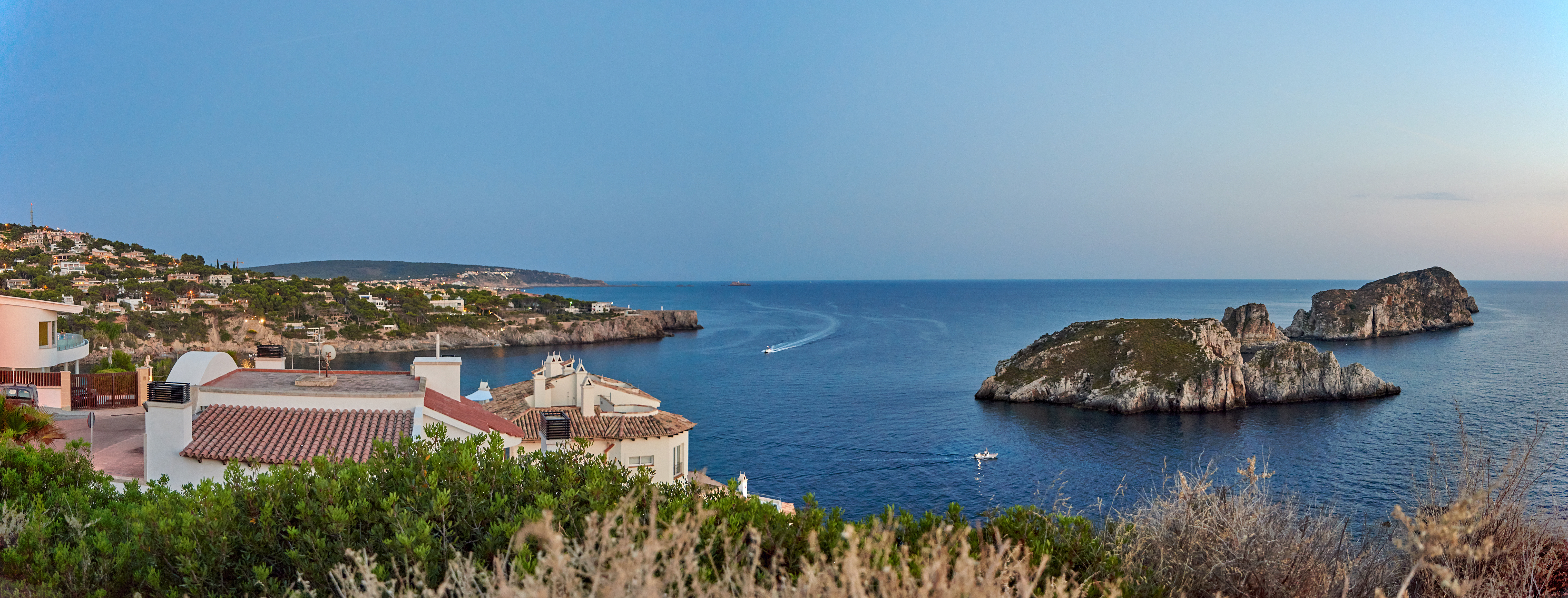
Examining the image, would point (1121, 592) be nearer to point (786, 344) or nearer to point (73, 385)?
point (73, 385)

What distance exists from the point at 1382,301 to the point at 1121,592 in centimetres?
12684

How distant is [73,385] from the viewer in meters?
18.9

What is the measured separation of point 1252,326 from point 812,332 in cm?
5389

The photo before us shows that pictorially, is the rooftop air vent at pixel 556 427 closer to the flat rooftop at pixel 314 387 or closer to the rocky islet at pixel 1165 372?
the flat rooftop at pixel 314 387

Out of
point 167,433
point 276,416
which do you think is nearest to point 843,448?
point 276,416

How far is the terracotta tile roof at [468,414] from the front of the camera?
1250cm

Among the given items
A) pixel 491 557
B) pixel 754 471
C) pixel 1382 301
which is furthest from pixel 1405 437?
pixel 1382 301

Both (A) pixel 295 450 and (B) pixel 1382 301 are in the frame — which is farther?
(B) pixel 1382 301

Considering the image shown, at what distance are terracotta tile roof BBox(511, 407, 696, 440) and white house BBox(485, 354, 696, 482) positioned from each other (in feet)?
0.08

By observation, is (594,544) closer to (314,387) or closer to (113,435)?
(314,387)

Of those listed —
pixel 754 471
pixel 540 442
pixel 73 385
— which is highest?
pixel 73 385

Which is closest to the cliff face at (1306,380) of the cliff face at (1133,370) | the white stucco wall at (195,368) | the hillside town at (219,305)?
the cliff face at (1133,370)

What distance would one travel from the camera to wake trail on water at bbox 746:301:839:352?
89.8 meters

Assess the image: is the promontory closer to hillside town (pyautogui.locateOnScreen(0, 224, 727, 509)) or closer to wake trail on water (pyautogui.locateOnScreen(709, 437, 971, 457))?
wake trail on water (pyautogui.locateOnScreen(709, 437, 971, 457))
